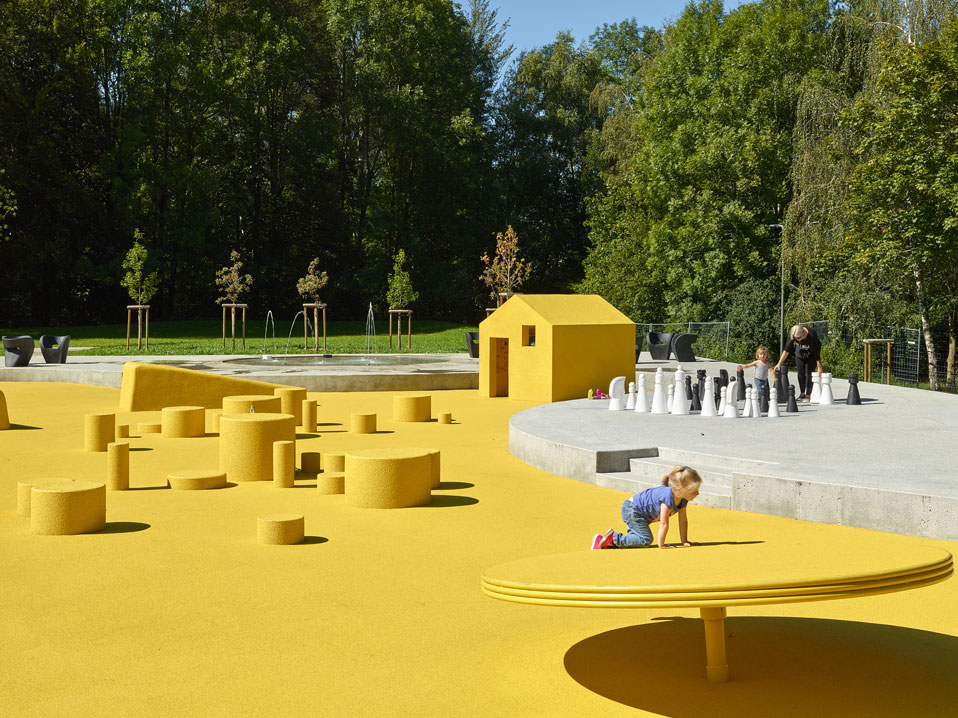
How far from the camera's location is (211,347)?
36.5 metres

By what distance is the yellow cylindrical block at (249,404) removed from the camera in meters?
15.7

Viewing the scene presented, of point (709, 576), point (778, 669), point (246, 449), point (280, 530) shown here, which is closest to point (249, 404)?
point (246, 449)

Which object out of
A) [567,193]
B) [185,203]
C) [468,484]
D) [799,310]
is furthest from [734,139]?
[468,484]

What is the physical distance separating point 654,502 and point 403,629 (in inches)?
96.5

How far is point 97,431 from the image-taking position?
14367mm

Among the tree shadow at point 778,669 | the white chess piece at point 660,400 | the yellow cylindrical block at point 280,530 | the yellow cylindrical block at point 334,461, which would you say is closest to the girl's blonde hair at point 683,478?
the tree shadow at point 778,669

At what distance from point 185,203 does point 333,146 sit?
404 inches

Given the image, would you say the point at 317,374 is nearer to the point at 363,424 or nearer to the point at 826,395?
the point at 363,424

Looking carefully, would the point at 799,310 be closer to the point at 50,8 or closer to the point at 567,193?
the point at 567,193

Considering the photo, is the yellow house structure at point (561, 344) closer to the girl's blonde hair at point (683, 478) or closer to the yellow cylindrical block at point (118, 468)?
the yellow cylindrical block at point (118, 468)

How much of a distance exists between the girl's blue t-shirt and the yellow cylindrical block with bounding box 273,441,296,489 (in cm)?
518

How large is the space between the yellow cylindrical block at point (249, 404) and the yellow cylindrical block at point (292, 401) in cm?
58

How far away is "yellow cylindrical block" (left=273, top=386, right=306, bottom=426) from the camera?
55.7 feet

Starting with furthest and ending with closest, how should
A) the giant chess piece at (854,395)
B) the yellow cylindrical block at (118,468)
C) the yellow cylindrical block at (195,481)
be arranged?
the giant chess piece at (854,395), the yellow cylindrical block at (118,468), the yellow cylindrical block at (195,481)
